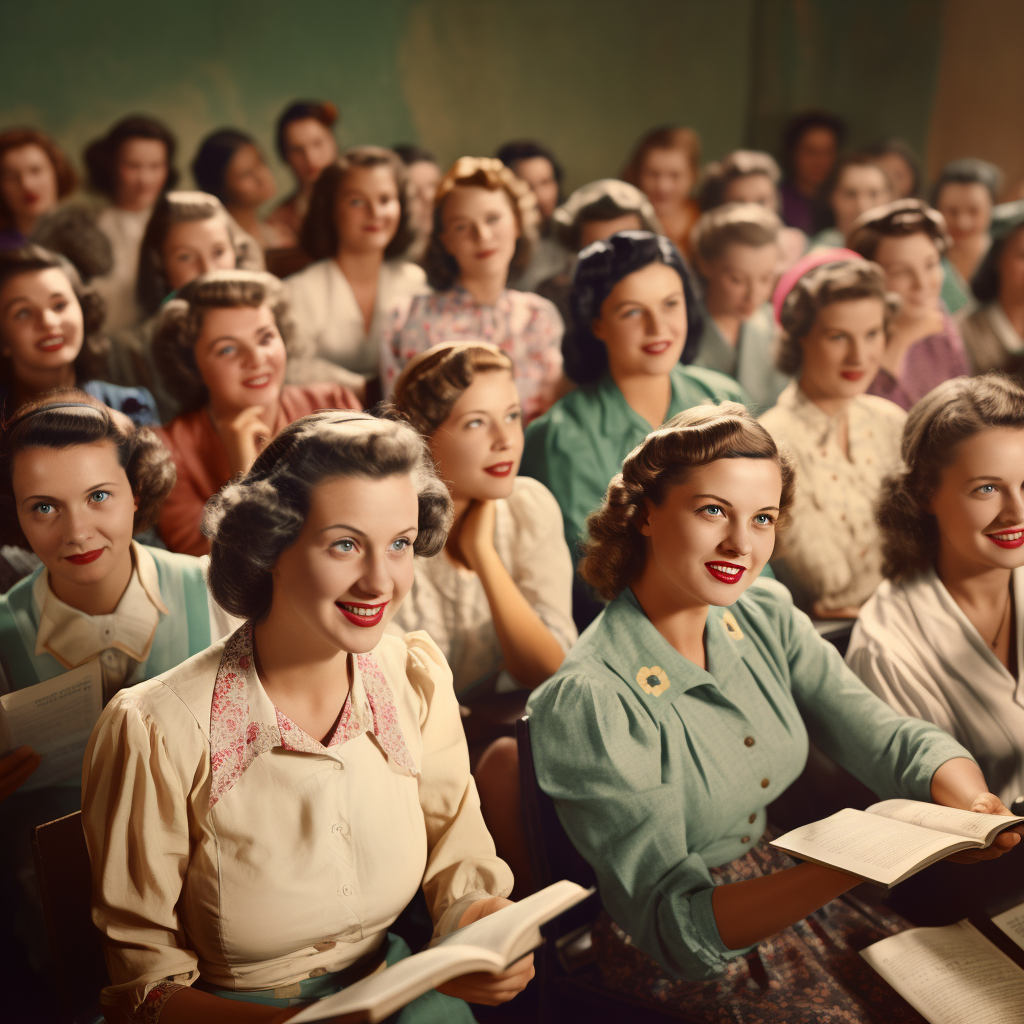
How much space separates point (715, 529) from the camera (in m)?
1.59

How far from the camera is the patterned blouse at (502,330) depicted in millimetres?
2965

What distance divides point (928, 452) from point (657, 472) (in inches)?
27.5

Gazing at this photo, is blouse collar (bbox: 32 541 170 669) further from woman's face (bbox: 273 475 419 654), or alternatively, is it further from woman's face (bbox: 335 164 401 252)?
woman's face (bbox: 335 164 401 252)

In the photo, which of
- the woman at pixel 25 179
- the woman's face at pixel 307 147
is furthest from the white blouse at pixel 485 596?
the woman's face at pixel 307 147

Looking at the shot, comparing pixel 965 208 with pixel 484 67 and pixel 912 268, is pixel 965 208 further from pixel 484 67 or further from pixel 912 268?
pixel 484 67

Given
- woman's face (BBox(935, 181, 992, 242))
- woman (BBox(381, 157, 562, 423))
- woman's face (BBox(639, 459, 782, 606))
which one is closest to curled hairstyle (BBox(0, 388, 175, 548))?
woman's face (BBox(639, 459, 782, 606))

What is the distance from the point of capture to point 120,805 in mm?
1261

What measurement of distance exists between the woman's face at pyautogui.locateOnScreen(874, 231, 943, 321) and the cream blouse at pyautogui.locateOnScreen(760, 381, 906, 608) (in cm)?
78

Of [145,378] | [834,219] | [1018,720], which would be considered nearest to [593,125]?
[834,219]

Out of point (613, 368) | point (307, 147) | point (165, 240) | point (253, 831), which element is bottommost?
point (253, 831)

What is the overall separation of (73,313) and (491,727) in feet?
4.61

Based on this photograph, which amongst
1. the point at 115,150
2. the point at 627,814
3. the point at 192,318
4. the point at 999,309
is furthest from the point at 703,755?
the point at 115,150

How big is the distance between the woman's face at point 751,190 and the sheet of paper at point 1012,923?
3.54 metres

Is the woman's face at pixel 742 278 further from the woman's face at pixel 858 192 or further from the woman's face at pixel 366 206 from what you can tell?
the woman's face at pixel 858 192
